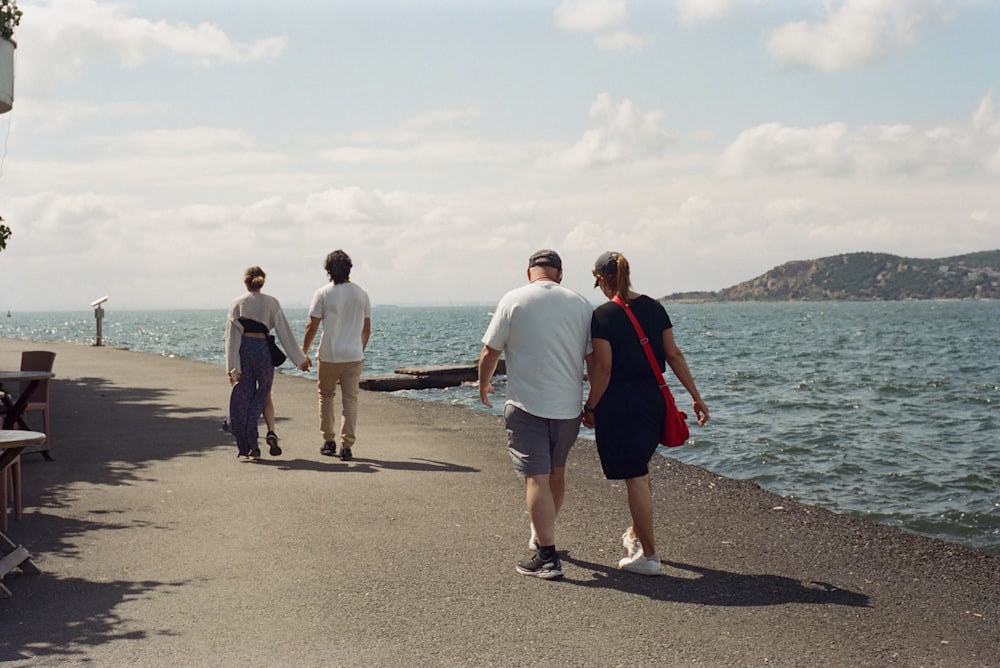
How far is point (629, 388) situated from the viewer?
6023 millimetres

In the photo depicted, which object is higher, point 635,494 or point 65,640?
point 635,494

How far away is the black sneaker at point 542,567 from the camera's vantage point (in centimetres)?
593

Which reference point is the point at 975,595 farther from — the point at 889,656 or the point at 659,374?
the point at 659,374

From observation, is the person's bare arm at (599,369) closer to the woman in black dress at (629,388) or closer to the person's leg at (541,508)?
the woman in black dress at (629,388)

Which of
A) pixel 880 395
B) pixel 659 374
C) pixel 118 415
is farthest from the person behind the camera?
pixel 880 395

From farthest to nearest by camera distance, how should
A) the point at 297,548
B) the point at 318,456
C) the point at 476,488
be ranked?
the point at 318,456
the point at 476,488
the point at 297,548

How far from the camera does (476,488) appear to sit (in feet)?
28.6

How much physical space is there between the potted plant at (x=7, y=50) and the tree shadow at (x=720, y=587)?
11.4 meters

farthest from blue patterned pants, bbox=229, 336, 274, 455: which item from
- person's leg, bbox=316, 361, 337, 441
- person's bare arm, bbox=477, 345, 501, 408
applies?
person's bare arm, bbox=477, 345, 501, 408

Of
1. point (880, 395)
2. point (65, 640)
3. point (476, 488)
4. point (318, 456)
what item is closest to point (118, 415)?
point (318, 456)

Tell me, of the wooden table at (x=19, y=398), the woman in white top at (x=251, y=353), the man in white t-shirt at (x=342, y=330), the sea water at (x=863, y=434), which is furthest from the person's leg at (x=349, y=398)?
the wooden table at (x=19, y=398)

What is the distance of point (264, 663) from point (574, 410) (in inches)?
95.4

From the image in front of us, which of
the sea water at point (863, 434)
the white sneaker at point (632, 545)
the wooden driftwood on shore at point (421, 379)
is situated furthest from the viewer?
the wooden driftwood on shore at point (421, 379)

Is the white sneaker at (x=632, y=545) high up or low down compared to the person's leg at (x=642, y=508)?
down
